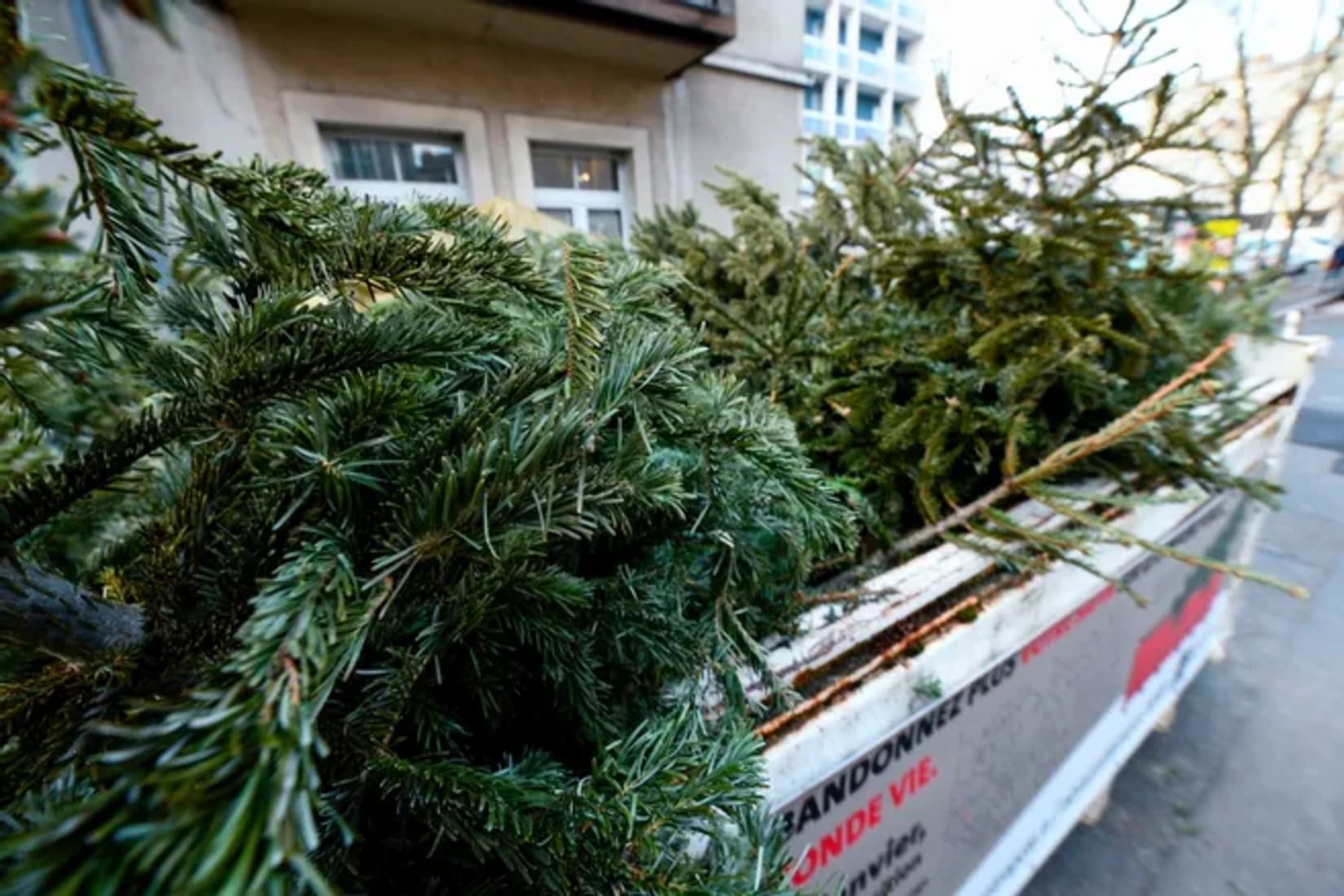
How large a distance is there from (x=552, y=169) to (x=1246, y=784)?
4.17 meters

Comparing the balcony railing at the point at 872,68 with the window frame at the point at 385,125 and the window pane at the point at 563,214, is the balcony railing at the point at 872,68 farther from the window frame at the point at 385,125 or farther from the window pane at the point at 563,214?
the window frame at the point at 385,125

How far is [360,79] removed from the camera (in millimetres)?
2775

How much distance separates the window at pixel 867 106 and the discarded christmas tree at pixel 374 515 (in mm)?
19857

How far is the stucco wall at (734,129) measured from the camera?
3.99 meters

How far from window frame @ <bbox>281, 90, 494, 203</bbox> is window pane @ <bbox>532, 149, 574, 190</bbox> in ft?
1.33

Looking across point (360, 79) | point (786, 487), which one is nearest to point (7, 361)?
point (786, 487)

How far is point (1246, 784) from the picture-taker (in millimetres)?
1776

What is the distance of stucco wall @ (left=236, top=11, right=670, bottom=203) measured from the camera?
2600 mm

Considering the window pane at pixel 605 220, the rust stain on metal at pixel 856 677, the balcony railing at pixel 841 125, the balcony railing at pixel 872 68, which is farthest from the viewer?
the balcony railing at pixel 872 68

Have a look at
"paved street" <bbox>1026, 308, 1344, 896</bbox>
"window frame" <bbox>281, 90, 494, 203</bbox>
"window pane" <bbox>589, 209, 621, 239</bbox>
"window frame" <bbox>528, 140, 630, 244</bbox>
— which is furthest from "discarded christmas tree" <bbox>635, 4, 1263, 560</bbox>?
"window pane" <bbox>589, 209, 621, 239</bbox>

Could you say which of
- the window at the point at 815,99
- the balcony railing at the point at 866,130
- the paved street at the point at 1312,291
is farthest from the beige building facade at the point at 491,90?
the balcony railing at the point at 866,130

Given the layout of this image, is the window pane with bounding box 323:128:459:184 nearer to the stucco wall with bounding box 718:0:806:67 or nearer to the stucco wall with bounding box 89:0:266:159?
the stucco wall with bounding box 89:0:266:159

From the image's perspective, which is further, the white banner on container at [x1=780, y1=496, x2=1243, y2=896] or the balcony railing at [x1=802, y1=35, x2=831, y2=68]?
the balcony railing at [x1=802, y1=35, x2=831, y2=68]

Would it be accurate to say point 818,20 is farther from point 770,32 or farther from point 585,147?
point 585,147
